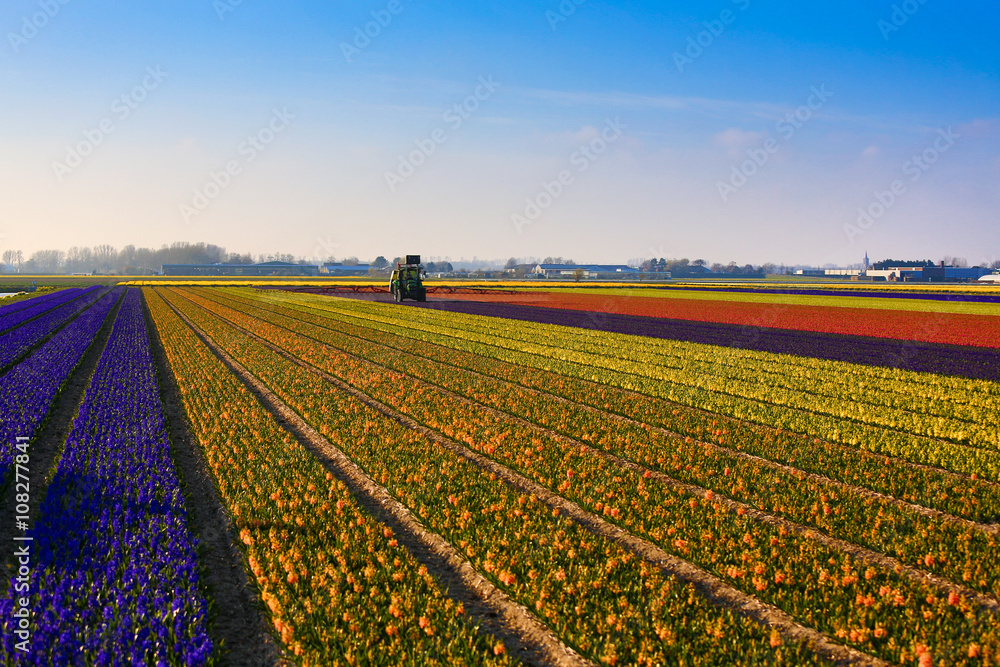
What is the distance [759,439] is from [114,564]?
10.8 m

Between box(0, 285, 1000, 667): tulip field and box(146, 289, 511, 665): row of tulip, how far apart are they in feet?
0.11

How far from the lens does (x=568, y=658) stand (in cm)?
530

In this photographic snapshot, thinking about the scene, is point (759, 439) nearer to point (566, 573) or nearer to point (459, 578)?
point (566, 573)

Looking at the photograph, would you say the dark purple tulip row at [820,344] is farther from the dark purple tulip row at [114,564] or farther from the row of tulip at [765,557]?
the dark purple tulip row at [114,564]

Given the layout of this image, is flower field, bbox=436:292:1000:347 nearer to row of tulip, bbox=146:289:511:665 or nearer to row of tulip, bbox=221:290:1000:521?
row of tulip, bbox=221:290:1000:521

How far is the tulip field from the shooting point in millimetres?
5531

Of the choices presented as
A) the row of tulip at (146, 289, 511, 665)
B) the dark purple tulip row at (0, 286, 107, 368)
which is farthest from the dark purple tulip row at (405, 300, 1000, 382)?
the dark purple tulip row at (0, 286, 107, 368)

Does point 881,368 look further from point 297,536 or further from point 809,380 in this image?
point 297,536

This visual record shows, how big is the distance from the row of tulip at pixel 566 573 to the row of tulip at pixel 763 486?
2.60 meters

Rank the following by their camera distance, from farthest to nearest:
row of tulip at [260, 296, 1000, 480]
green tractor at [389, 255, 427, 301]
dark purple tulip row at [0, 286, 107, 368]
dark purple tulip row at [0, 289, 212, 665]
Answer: green tractor at [389, 255, 427, 301] < dark purple tulip row at [0, 286, 107, 368] < row of tulip at [260, 296, 1000, 480] < dark purple tulip row at [0, 289, 212, 665]

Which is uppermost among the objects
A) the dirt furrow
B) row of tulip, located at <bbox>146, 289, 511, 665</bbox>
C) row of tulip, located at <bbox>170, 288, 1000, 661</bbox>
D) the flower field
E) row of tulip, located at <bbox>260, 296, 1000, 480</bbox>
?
the flower field

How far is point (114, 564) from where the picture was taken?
667cm

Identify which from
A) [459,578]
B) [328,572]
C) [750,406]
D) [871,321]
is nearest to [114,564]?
[328,572]

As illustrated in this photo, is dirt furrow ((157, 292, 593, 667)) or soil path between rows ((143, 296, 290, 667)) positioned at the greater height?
dirt furrow ((157, 292, 593, 667))
